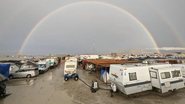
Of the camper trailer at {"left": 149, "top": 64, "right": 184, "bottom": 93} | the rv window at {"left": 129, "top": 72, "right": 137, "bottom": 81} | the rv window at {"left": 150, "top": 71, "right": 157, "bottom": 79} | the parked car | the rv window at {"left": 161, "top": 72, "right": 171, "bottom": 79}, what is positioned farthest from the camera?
Result: the parked car

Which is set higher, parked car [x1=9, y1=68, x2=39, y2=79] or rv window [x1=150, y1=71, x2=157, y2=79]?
rv window [x1=150, y1=71, x2=157, y2=79]

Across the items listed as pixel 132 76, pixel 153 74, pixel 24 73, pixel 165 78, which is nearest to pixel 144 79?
pixel 153 74

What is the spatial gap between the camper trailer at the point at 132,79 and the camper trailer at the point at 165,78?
2.09 ft

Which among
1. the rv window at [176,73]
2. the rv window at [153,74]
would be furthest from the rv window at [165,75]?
the rv window at [176,73]

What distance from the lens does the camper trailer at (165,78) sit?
17484 mm

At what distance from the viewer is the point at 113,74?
19812mm

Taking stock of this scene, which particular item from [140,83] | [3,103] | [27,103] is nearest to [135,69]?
[140,83]

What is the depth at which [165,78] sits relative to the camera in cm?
1770

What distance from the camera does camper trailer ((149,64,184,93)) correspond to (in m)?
17.5

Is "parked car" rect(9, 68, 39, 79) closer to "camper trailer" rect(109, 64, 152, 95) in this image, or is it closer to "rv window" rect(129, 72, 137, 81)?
"camper trailer" rect(109, 64, 152, 95)

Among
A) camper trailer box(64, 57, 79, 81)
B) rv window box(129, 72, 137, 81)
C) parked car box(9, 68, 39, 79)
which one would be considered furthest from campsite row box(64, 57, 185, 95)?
parked car box(9, 68, 39, 79)

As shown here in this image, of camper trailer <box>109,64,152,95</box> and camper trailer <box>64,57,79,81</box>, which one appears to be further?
camper trailer <box>64,57,79,81</box>

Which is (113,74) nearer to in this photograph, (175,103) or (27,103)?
(175,103)

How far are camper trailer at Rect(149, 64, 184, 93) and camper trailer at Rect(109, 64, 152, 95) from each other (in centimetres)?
64
